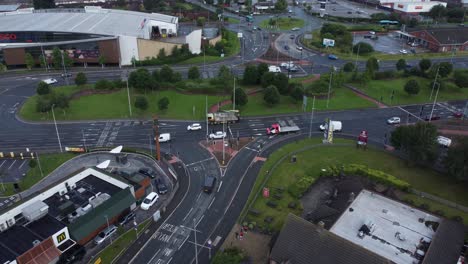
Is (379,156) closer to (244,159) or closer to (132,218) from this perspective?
(244,159)

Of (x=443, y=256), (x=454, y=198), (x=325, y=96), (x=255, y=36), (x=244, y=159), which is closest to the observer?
(x=443, y=256)

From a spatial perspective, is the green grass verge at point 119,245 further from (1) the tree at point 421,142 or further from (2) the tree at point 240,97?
(1) the tree at point 421,142

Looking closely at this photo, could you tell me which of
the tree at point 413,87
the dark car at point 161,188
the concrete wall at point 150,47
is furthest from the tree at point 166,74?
the tree at point 413,87

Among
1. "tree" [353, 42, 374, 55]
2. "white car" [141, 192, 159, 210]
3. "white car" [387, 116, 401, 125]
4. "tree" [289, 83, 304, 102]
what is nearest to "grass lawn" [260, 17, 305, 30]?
"tree" [353, 42, 374, 55]

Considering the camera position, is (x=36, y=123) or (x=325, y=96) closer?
(x=36, y=123)

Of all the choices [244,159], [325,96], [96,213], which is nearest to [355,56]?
[325,96]

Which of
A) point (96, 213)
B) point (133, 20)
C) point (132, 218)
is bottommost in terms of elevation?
point (132, 218)
